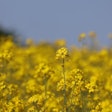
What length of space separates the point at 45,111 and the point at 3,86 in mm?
617

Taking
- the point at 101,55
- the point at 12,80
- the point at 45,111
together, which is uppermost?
the point at 101,55

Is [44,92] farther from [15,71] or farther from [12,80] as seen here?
[15,71]

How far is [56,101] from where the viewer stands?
333 inches

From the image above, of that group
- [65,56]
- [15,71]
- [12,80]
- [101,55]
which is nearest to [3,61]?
[65,56]

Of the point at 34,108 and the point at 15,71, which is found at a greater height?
the point at 15,71

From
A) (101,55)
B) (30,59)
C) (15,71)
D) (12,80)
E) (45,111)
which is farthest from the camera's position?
(30,59)

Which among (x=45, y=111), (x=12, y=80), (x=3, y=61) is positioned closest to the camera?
(x=45, y=111)

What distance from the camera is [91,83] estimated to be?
26.4ft

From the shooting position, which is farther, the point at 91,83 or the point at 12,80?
the point at 12,80

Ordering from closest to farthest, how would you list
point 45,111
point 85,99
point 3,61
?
point 45,111, point 85,99, point 3,61

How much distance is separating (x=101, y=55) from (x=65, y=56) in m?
6.88

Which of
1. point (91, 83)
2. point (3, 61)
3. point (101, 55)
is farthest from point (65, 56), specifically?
point (101, 55)

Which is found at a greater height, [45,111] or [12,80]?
[12,80]

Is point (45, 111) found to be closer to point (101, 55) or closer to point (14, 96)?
point (14, 96)
